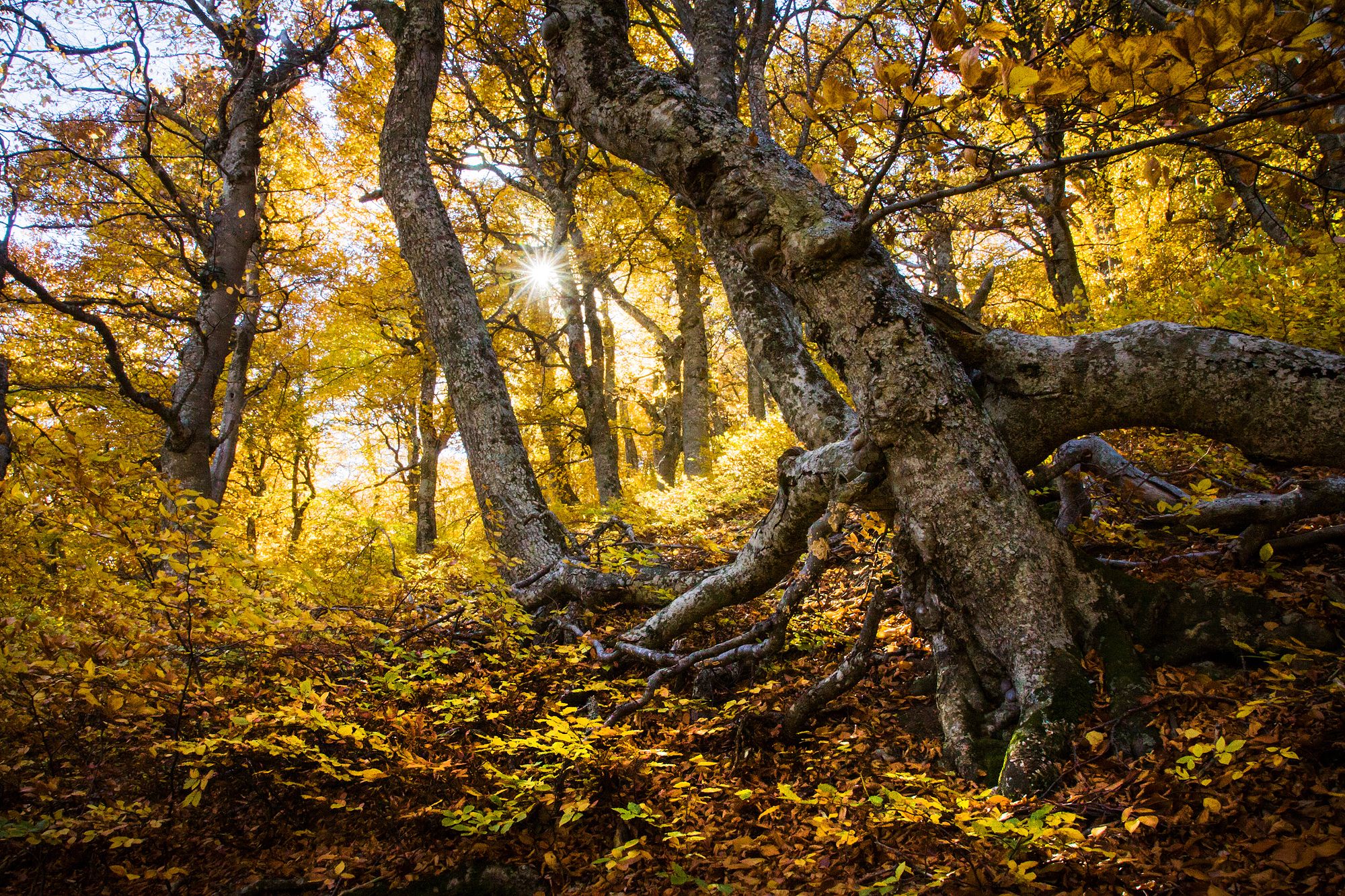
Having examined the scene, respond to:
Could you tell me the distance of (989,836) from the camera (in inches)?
69.9

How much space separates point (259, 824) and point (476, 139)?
10.3 metres

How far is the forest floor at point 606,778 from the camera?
1.76 m

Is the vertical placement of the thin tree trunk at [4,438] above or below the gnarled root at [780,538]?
above

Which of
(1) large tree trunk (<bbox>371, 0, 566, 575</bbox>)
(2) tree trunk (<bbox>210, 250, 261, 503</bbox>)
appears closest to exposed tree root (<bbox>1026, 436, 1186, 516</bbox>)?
(1) large tree trunk (<bbox>371, 0, 566, 575</bbox>)

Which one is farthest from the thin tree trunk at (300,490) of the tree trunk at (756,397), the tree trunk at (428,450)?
the tree trunk at (756,397)

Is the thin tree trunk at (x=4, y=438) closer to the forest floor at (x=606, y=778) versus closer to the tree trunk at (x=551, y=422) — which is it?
the forest floor at (x=606, y=778)

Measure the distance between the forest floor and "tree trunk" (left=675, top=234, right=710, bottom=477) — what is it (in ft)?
31.4

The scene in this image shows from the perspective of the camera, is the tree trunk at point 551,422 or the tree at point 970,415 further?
the tree trunk at point 551,422

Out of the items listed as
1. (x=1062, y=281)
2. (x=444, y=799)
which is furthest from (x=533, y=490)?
(x=1062, y=281)

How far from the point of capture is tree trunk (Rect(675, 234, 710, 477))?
42.0 ft

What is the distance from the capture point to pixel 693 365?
12.9 metres

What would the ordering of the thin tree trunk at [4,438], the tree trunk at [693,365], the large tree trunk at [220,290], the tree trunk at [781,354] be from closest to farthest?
the thin tree trunk at [4,438], the tree trunk at [781,354], the large tree trunk at [220,290], the tree trunk at [693,365]

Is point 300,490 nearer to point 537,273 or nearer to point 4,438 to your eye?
point 537,273

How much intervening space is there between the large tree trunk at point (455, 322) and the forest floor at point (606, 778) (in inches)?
59.5
